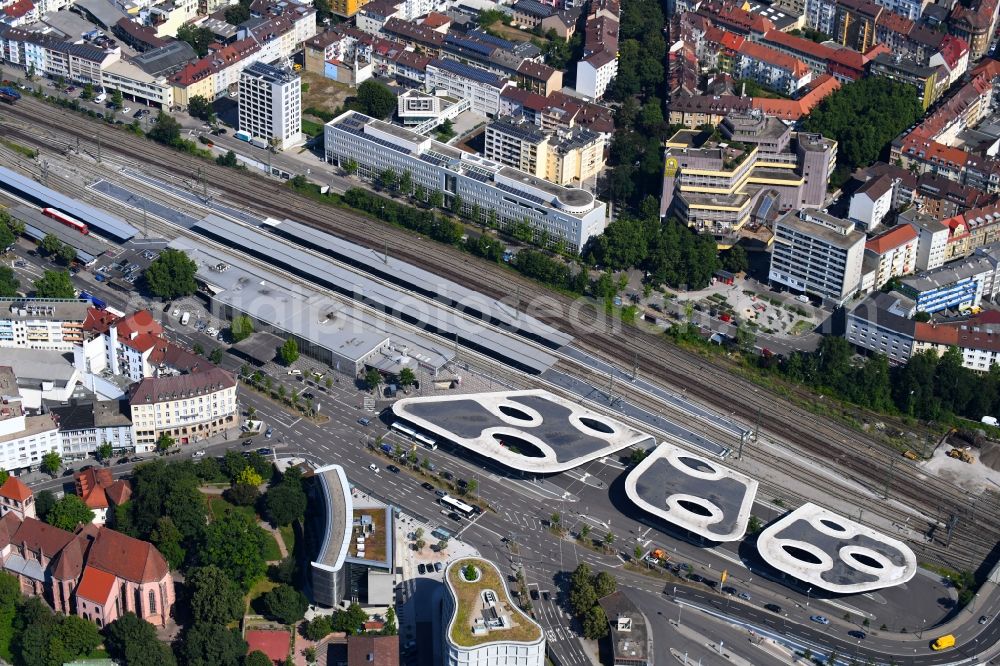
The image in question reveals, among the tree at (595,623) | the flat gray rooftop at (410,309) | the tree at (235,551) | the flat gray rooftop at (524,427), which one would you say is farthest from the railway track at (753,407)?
the tree at (235,551)

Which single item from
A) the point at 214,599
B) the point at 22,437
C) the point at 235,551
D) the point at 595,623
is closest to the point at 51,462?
the point at 22,437

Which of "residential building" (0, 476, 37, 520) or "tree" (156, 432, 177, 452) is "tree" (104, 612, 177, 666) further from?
"tree" (156, 432, 177, 452)

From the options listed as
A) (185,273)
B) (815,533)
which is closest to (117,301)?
(185,273)

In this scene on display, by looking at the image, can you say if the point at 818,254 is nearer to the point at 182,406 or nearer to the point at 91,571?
the point at 182,406

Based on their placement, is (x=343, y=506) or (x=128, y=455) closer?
(x=343, y=506)

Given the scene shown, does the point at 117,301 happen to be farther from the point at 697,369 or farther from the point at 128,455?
the point at 697,369

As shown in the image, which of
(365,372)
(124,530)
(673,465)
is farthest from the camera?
(365,372)

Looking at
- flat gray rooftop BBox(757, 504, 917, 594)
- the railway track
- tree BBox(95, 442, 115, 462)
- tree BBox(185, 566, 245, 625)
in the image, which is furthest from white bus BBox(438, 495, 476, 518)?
tree BBox(95, 442, 115, 462)
